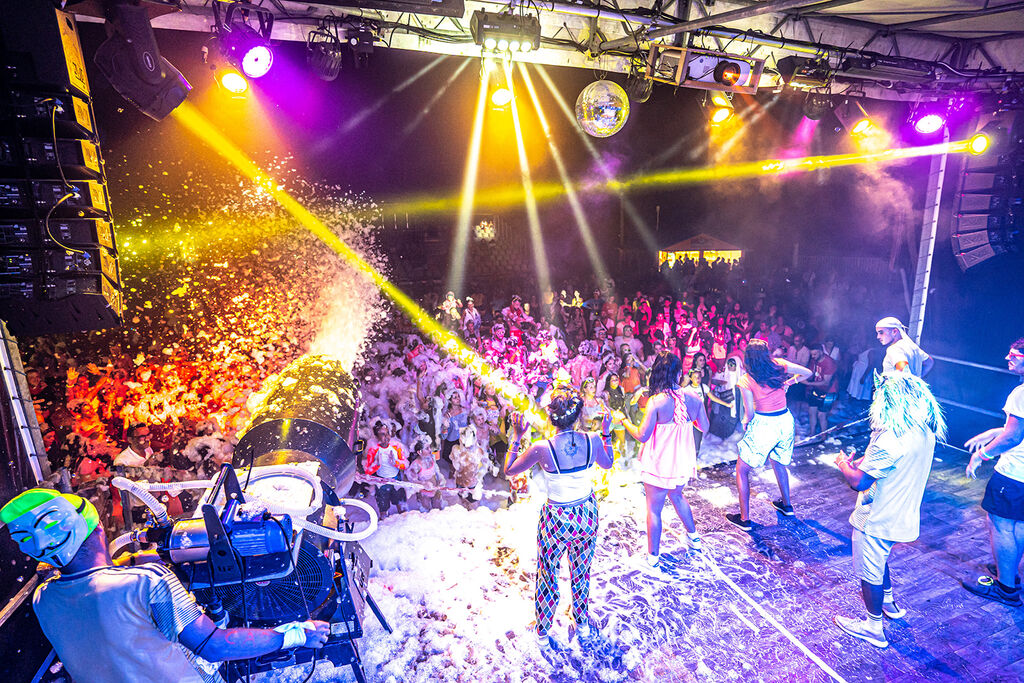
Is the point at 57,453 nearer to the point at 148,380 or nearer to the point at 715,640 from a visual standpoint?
the point at 148,380

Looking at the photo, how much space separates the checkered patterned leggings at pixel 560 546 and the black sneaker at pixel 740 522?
1.93 meters

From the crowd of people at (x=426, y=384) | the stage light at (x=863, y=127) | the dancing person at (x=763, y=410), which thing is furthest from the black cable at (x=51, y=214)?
the stage light at (x=863, y=127)

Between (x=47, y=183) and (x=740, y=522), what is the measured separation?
6.22m

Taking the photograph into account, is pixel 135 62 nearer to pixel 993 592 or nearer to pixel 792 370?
pixel 792 370

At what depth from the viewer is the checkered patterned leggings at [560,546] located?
3078mm

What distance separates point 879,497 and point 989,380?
707cm

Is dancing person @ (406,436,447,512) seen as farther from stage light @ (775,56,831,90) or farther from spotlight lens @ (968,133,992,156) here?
spotlight lens @ (968,133,992,156)

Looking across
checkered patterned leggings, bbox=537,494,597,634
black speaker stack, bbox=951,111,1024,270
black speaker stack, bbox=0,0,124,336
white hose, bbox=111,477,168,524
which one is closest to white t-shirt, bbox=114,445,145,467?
black speaker stack, bbox=0,0,124,336

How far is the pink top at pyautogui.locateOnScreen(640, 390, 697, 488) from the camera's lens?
148 inches

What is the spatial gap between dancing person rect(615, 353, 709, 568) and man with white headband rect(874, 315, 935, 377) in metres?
1.29

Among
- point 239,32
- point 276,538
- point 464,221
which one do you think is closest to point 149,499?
point 276,538

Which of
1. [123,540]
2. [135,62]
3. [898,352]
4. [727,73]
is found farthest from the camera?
[727,73]

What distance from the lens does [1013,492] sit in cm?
332

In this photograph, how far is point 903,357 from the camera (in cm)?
324
